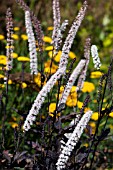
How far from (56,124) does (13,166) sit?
38 cm

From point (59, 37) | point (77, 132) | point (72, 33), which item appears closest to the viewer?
point (77, 132)

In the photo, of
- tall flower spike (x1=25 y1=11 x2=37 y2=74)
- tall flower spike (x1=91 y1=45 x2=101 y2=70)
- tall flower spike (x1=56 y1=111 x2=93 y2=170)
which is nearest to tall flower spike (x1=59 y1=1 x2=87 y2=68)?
tall flower spike (x1=91 y1=45 x2=101 y2=70)

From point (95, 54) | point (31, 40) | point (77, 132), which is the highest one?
point (31, 40)

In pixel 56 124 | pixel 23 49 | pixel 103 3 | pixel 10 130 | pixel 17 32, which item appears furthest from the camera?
pixel 103 3

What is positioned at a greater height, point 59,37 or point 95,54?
point 59,37

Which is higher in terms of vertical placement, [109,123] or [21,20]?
[21,20]

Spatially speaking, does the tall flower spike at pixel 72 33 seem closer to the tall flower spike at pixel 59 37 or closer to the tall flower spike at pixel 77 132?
the tall flower spike at pixel 59 37

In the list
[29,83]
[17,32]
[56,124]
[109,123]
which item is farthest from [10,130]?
[17,32]

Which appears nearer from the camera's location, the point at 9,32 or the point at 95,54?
the point at 95,54

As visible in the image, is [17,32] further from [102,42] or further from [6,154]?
[6,154]

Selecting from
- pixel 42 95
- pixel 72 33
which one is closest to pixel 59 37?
pixel 72 33

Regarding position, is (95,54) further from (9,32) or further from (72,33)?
(9,32)

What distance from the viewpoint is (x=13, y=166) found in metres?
2.76

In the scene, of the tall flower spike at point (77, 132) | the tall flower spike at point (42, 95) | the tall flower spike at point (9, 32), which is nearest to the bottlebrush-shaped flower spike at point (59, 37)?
the tall flower spike at point (9, 32)
